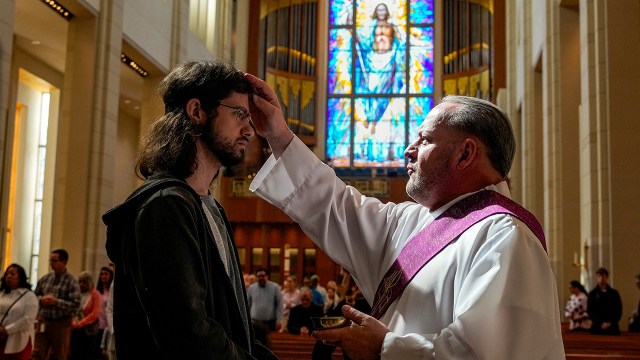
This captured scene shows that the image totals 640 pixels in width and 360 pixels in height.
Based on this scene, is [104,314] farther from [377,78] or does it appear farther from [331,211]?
[377,78]

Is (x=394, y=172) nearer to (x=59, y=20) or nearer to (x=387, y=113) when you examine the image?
(x=387, y=113)

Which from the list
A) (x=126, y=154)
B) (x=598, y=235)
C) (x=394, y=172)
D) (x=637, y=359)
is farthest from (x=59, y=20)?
(x=394, y=172)

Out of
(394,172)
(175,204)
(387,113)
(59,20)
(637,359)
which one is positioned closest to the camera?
(175,204)

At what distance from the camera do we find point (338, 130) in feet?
88.9

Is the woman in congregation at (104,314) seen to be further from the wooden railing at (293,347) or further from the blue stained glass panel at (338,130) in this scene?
the blue stained glass panel at (338,130)

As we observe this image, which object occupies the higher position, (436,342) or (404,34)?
(404,34)

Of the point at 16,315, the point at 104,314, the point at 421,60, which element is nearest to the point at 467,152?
the point at 16,315

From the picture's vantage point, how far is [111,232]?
2.19m

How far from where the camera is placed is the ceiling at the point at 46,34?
45.1 feet

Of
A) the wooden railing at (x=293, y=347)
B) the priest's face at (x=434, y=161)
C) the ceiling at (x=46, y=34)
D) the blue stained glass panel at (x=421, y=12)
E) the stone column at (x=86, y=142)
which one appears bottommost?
the wooden railing at (x=293, y=347)

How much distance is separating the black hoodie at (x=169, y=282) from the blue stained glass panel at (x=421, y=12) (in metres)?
26.1

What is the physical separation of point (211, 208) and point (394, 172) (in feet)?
75.1

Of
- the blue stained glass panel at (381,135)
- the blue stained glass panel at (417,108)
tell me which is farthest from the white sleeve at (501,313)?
the blue stained glass panel at (417,108)

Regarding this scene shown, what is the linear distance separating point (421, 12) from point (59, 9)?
16.4m
